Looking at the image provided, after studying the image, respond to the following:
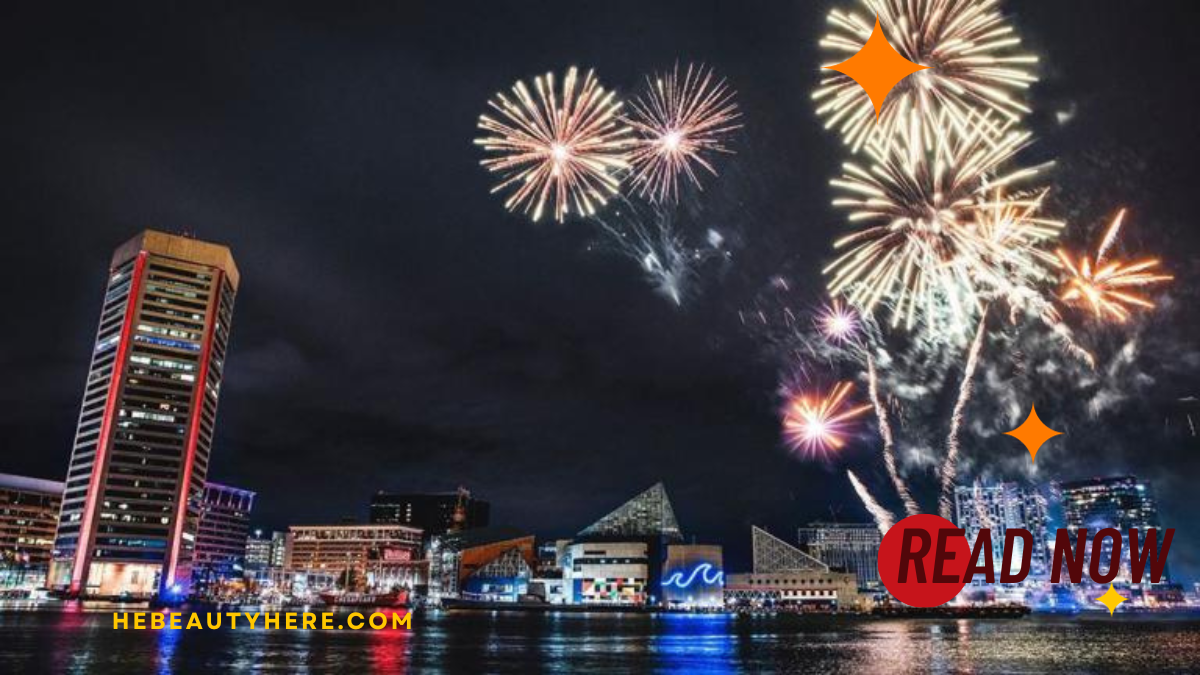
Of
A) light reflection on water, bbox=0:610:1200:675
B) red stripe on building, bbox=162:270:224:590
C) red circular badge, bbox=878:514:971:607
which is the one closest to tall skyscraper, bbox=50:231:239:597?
red stripe on building, bbox=162:270:224:590

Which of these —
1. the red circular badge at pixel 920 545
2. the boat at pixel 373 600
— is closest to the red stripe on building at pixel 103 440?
the boat at pixel 373 600

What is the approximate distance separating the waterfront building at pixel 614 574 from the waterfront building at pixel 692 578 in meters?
5.62

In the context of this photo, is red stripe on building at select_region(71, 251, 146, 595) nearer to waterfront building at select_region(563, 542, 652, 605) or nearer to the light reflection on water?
the light reflection on water

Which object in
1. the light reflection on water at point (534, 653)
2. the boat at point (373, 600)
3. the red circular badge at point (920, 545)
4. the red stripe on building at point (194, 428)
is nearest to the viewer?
the red circular badge at point (920, 545)

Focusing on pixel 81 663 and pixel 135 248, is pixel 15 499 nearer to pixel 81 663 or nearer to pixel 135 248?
pixel 135 248

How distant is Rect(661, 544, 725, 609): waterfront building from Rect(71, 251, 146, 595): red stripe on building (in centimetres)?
12017

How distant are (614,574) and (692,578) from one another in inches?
742

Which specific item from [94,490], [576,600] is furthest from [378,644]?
[576,600]

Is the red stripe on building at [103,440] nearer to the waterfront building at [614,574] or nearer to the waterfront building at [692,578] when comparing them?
the waterfront building at [614,574]

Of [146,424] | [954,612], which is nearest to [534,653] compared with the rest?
[146,424]

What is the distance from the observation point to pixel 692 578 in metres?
193

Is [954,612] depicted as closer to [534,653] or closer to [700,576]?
[700,576]

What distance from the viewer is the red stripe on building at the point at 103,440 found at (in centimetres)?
14850

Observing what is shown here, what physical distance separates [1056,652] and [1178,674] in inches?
810
